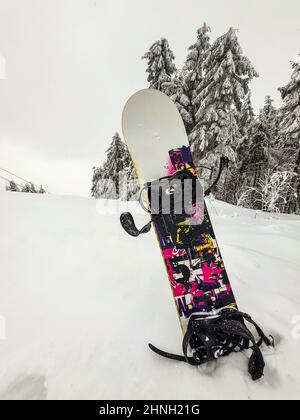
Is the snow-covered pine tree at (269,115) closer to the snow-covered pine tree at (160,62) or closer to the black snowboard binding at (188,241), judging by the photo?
the snow-covered pine tree at (160,62)

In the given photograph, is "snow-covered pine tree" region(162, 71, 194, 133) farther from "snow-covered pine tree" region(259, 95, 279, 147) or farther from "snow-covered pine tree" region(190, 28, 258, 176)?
"snow-covered pine tree" region(259, 95, 279, 147)

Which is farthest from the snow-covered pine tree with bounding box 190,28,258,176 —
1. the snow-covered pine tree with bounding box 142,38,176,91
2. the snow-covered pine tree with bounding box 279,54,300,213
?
the snow-covered pine tree with bounding box 279,54,300,213

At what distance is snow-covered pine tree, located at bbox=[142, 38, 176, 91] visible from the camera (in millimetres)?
8153

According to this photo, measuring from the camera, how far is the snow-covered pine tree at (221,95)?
23.8ft

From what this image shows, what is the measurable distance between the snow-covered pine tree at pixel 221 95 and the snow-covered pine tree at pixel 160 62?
58.8 inches

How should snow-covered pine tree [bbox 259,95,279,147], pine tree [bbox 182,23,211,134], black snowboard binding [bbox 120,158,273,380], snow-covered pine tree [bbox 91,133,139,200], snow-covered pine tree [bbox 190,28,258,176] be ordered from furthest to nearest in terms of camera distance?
snow-covered pine tree [bbox 91,133,139,200] → snow-covered pine tree [bbox 259,95,279,147] → pine tree [bbox 182,23,211,134] → snow-covered pine tree [bbox 190,28,258,176] → black snowboard binding [bbox 120,158,273,380]

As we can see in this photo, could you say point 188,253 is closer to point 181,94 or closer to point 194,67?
point 181,94

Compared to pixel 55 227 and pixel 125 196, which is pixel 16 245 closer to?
pixel 55 227

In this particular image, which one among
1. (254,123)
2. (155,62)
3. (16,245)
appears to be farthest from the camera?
Result: (254,123)

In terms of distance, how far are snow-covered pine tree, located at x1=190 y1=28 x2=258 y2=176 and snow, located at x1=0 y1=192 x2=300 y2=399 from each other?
6020mm

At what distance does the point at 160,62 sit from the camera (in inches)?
323

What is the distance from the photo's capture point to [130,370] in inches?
46.0

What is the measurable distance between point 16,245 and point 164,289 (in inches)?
70.3

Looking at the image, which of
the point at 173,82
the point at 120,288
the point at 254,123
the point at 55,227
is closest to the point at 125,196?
the point at 173,82
